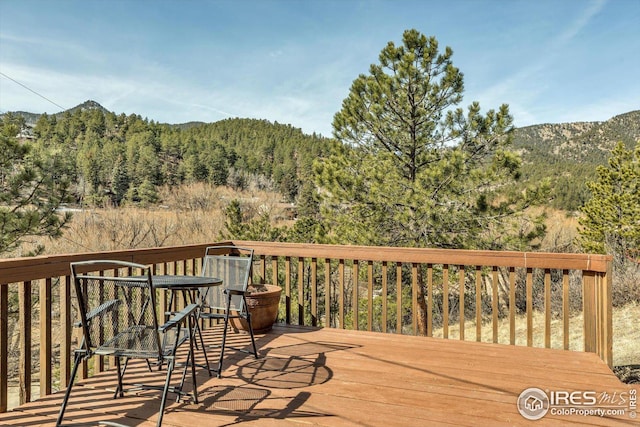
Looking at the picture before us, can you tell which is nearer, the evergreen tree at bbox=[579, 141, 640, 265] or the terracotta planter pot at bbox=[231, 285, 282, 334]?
the terracotta planter pot at bbox=[231, 285, 282, 334]

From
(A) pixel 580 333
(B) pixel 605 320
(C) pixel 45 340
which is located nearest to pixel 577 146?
(A) pixel 580 333

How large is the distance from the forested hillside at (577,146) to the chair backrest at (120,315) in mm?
12825

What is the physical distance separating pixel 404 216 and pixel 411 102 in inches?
103

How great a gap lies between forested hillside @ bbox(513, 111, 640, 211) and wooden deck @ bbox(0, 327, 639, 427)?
35.9 ft

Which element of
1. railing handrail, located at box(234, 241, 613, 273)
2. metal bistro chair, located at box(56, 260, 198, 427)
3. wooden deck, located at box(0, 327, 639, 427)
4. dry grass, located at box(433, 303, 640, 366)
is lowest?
dry grass, located at box(433, 303, 640, 366)

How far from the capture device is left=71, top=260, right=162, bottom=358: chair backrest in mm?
2006

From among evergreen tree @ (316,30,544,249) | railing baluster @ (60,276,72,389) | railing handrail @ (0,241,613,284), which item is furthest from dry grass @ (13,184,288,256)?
railing baluster @ (60,276,72,389)

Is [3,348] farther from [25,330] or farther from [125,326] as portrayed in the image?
[125,326]

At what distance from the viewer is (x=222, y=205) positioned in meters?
20.7

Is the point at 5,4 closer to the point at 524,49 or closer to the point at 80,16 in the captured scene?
the point at 80,16

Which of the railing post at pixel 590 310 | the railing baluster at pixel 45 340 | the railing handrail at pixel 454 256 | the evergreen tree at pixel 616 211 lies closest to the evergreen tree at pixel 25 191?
the railing handrail at pixel 454 256

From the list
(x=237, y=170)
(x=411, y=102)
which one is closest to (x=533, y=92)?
(x=411, y=102)

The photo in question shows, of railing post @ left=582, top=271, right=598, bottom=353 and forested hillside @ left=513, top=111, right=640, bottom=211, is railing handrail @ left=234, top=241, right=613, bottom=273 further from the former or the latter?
forested hillside @ left=513, top=111, right=640, bottom=211

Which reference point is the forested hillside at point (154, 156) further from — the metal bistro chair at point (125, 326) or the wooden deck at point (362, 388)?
the metal bistro chair at point (125, 326)
